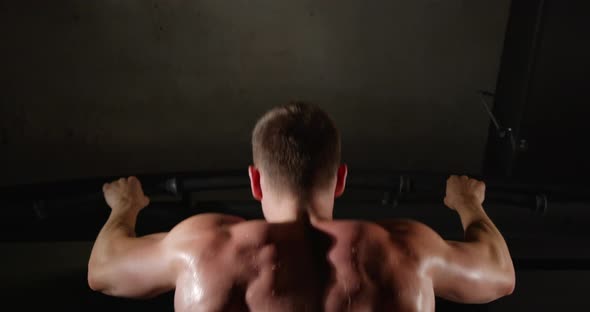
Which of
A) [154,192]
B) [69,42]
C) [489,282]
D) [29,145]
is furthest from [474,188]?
[29,145]

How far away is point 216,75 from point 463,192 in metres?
0.97

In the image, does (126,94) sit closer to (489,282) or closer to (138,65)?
(138,65)

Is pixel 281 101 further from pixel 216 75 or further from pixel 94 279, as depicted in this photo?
pixel 94 279

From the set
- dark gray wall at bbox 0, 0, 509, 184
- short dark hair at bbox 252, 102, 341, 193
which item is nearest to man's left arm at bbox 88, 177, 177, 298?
short dark hair at bbox 252, 102, 341, 193

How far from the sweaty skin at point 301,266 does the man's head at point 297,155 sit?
61 mm

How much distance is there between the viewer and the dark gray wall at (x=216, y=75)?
1442 millimetres

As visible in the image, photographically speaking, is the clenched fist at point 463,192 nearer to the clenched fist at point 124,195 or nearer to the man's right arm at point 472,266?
the man's right arm at point 472,266

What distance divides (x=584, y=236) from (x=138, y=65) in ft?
5.16

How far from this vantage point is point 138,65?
1.51 metres

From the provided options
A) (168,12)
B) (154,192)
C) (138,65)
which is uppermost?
(168,12)

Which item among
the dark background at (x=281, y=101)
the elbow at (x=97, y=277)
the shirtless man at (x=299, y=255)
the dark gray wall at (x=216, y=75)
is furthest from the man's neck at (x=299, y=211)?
the dark gray wall at (x=216, y=75)

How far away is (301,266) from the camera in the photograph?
65cm

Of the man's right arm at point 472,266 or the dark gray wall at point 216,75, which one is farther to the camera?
the dark gray wall at point 216,75

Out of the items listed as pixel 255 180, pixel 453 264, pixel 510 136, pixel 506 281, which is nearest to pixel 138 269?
pixel 255 180
